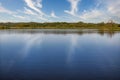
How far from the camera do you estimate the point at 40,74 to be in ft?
18.3

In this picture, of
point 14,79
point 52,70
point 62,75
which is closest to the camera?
point 14,79

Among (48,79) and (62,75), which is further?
(62,75)

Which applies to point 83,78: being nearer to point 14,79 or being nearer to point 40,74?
point 40,74

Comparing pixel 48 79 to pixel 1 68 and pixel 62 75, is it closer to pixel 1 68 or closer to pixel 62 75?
pixel 62 75

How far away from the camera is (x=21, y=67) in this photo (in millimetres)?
6492

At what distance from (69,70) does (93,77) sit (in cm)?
103

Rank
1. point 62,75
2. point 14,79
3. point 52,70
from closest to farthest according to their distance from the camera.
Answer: point 14,79 < point 62,75 < point 52,70

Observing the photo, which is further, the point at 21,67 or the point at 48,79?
the point at 21,67

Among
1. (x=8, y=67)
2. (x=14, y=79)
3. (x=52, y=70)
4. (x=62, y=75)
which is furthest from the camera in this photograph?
(x=8, y=67)

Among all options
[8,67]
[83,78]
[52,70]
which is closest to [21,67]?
[8,67]

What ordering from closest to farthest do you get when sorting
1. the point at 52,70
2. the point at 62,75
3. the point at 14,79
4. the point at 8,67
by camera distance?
the point at 14,79, the point at 62,75, the point at 52,70, the point at 8,67

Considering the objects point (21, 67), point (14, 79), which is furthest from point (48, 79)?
point (21, 67)

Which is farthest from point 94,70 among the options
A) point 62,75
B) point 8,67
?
point 8,67

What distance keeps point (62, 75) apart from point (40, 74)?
653 mm
